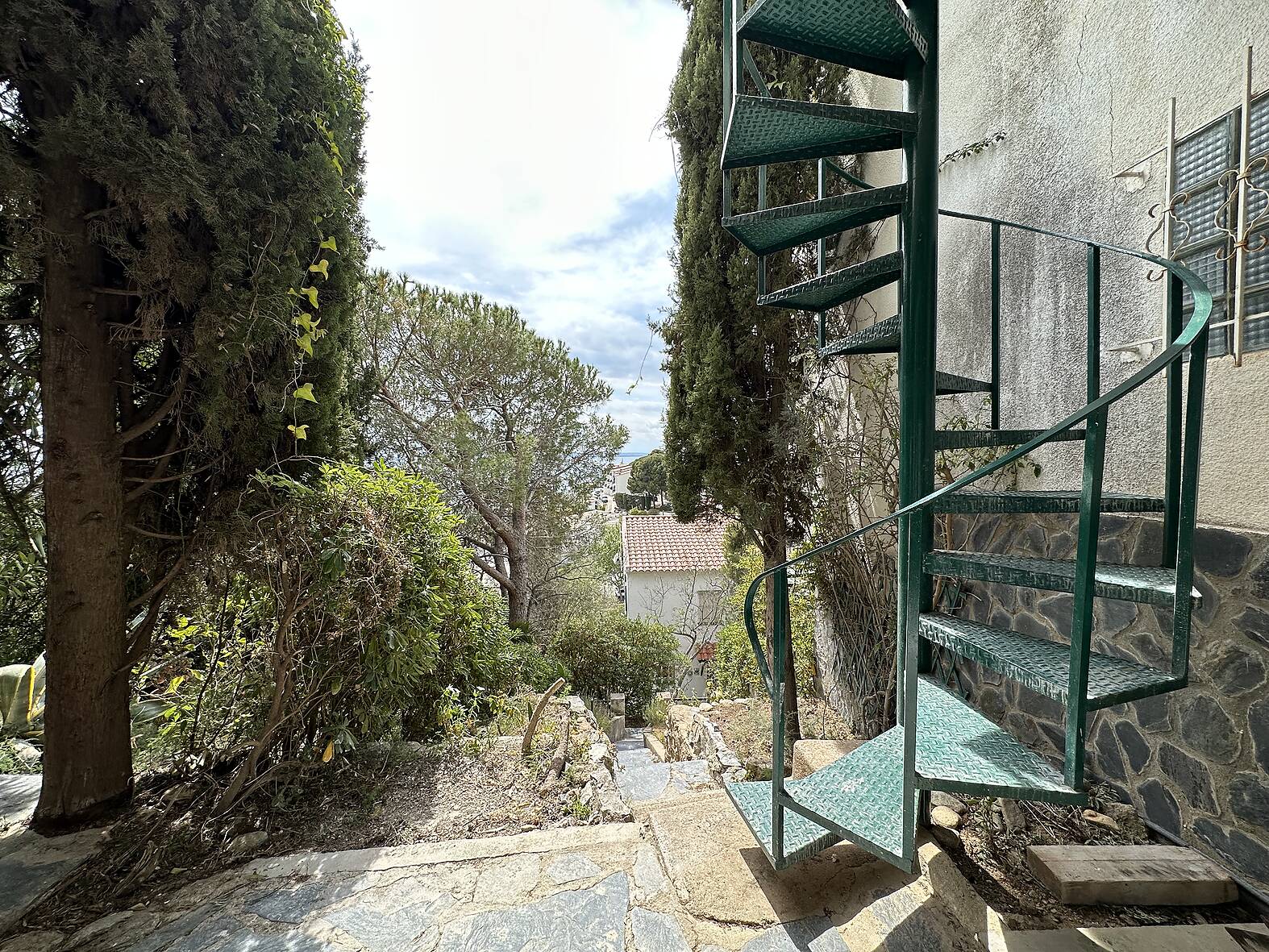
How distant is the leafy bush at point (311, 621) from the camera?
2328 millimetres

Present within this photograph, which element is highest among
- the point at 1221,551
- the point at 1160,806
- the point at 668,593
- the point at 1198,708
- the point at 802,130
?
the point at 802,130

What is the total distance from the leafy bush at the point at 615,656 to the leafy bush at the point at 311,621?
4.64 m

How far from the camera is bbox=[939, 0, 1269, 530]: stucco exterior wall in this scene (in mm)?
1634

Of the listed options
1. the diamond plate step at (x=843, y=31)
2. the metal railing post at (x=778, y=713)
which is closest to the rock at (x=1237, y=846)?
A: the metal railing post at (x=778, y=713)

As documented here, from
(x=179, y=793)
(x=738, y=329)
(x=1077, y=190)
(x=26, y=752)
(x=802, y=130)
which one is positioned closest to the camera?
(x=802, y=130)

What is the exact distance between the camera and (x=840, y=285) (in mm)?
1993

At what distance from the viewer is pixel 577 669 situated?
24.1ft

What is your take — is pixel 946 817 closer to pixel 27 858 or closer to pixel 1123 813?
pixel 1123 813

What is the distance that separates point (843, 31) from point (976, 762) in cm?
201

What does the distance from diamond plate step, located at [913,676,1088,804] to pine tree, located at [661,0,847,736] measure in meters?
2.05

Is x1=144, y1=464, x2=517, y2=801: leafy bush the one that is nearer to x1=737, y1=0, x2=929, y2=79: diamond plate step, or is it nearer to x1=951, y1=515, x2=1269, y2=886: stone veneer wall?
x1=737, y1=0, x2=929, y2=79: diamond plate step

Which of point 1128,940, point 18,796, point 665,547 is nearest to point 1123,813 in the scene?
point 1128,940

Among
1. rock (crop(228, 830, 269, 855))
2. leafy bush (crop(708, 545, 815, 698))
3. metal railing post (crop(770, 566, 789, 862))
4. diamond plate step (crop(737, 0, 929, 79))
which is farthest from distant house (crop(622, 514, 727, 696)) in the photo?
diamond plate step (crop(737, 0, 929, 79))

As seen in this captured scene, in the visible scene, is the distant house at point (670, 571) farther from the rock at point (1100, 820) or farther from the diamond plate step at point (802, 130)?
the diamond plate step at point (802, 130)
